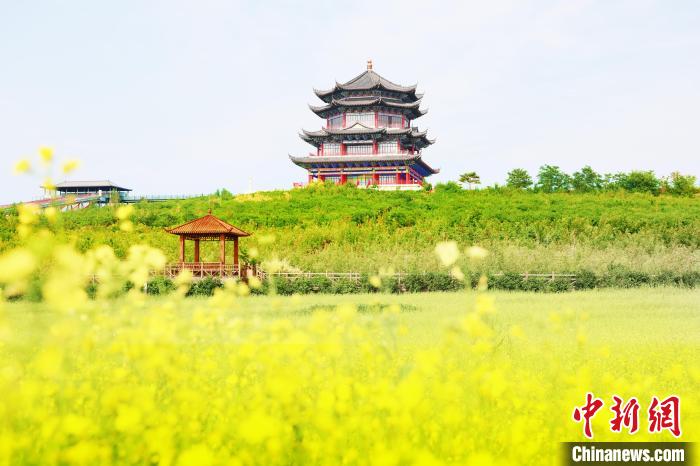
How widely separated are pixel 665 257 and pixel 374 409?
1761cm

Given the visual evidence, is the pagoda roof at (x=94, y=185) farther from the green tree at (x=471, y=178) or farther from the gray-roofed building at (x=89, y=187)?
the green tree at (x=471, y=178)

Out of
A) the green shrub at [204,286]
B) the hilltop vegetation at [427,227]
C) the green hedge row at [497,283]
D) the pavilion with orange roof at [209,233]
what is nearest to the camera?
the green shrub at [204,286]

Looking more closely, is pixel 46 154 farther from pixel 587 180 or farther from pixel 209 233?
pixel 587 180

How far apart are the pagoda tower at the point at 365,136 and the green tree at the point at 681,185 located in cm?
1479

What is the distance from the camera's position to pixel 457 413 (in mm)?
3121

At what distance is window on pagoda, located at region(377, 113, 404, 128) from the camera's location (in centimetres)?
4100

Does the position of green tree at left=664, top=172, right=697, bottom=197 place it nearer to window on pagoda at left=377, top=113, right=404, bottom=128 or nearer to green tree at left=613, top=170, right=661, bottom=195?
green tree at left=613, top=170, right=661, bottom=195

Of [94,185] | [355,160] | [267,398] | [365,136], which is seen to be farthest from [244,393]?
[94,185]

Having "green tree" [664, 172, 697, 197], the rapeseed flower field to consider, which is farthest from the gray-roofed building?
the rapeseed flower field

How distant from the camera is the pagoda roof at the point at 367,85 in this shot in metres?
40.8

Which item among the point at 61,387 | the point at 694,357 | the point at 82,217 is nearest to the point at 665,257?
the point at 694,357

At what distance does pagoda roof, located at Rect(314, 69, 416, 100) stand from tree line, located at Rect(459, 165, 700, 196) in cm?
754

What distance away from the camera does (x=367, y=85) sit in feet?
134

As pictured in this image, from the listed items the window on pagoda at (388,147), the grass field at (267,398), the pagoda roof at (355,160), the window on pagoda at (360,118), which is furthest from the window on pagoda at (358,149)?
the grass field at (267,398)
